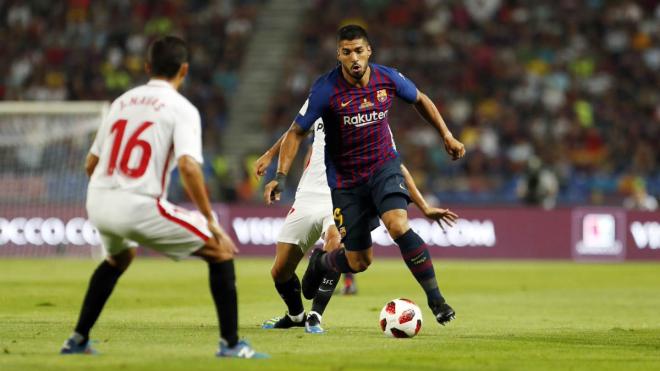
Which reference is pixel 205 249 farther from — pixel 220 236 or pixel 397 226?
pixel 397 226

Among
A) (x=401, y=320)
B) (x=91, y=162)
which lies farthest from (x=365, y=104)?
(x=91, y=162)

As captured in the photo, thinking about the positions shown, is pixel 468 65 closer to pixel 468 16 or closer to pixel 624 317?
pixel 468 16

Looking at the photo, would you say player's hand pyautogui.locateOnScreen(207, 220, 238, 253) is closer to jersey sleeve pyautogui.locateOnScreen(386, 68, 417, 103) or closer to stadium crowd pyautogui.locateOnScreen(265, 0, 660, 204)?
jersey sleeve pyautogui.locateOnScreen(386, 68, 417, 103)

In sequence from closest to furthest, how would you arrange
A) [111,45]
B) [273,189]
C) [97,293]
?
[97,293] < [273,189] < [111,45]

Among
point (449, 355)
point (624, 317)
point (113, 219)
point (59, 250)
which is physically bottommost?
point (59, 250)

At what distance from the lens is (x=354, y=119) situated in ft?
33.6

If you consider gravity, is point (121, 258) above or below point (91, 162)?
below

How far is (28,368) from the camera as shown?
7.48 meters

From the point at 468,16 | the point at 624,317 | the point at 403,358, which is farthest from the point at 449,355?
the point at 468,16

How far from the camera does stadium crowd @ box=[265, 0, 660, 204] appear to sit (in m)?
28.7

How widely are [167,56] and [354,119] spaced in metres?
2.73

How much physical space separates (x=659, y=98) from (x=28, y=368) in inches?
966

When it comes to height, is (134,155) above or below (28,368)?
above

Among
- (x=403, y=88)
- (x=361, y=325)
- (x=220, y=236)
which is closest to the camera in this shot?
(x=220, y=236)
